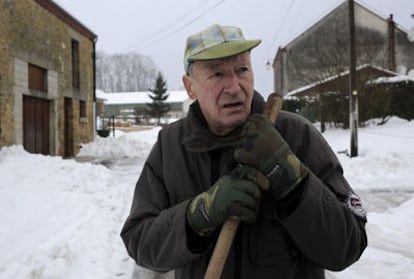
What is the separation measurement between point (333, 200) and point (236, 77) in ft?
2.01

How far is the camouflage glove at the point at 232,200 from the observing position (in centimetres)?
141

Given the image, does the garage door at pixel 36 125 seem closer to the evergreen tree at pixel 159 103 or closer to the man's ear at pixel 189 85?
the man's ear at pixel 189 85

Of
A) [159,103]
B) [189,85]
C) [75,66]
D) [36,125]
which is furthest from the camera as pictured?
[159,103]

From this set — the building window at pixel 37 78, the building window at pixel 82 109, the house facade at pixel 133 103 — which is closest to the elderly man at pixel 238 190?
the building window at pixel 37 78

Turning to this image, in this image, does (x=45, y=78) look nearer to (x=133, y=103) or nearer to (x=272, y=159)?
(x=272, y=159)

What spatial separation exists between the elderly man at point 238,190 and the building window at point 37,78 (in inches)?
506

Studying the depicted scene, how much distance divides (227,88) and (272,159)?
0.37 m

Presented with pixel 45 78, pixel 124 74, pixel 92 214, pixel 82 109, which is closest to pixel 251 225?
pixel 92 214

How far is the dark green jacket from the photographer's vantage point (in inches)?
56.7

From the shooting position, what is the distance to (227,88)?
1.60 m

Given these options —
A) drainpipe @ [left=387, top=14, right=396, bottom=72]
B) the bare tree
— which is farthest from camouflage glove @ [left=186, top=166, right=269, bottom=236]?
the bare tree

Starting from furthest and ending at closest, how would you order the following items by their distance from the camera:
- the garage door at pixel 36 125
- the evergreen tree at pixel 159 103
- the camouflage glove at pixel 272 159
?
the evergreen tree at pixel 159 103 < the garage door at pixel 36 125 < the camouflage glove at pixel 272 159

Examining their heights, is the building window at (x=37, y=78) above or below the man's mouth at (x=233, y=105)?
above

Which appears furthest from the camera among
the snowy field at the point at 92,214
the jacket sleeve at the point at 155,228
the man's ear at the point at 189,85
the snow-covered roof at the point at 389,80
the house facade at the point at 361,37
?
the house facade at the point at 361,37
